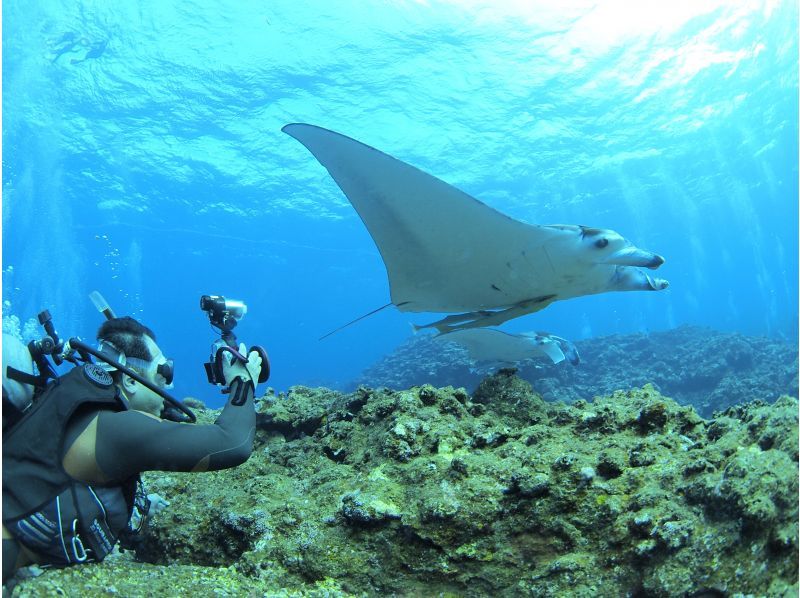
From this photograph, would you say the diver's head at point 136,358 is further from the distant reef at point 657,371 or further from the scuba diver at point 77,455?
the distant reef at point 657,371

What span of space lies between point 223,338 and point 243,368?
26 cm

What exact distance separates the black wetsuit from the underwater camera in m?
0.55

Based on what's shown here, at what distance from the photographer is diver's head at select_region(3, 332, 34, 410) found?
1.89 meters

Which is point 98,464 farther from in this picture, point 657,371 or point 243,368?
point 657,371

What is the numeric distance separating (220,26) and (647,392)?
58.9ft

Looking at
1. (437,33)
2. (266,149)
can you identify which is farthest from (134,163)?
(437,33)

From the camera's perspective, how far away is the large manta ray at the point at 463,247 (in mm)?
3609

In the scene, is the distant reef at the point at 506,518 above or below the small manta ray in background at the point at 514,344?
below

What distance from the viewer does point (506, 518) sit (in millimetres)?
2156

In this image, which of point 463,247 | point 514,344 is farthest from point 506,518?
point 514,344

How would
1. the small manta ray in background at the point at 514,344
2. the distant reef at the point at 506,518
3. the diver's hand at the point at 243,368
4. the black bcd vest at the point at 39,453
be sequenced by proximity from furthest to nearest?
the small manta ray in background at the point at 514,344, the diver's hand at the point at 243,368, the black bcd vest at the point at 39,453, the distant reef at the point at 506,518

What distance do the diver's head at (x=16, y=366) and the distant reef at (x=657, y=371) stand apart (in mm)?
9942

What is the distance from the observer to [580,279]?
155 inches

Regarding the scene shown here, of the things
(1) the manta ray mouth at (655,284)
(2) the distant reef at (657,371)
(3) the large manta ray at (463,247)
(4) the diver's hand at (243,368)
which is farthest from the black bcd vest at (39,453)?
(2) the distant reef at (657,371)
